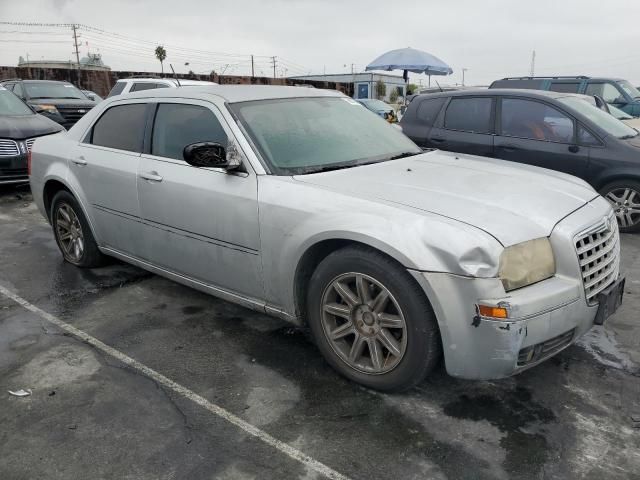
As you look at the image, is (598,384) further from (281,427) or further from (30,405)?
(30,405)

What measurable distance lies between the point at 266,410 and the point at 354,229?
40.6 inches

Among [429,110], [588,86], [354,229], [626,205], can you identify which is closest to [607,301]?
[354,229]

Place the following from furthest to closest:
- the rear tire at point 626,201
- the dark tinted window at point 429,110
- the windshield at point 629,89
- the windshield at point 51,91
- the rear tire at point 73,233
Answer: the windshield at point 51,91, the windshield at point 629,89, the dark tinted window at point 429,110, the rear tire at point 626,201, the rear tire at point 73,233

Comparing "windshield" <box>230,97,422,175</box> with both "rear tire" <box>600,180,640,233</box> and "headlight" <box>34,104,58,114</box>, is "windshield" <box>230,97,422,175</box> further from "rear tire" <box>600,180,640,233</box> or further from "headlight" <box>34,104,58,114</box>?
"headlight" <box>34,104,58,114</box>

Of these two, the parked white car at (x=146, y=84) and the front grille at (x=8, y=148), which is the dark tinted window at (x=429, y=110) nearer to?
the parked white car at (x=146, y=84)

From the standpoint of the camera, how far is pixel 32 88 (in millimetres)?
13688

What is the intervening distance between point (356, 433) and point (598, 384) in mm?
1436

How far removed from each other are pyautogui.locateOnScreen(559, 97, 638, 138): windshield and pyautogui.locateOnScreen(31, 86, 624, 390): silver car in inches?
130

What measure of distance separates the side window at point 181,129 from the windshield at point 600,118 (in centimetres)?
463

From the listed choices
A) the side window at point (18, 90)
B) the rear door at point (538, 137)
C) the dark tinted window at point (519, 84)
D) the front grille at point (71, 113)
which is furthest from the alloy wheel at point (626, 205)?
the side window at point (18, 90)

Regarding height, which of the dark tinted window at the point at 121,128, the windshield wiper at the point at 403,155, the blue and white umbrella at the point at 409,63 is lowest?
the windshield wiper at the point at 403,155

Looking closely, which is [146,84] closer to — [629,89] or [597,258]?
[597,258]

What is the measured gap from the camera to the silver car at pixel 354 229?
2.55m

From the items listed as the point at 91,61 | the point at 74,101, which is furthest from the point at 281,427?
the point at 91,61
